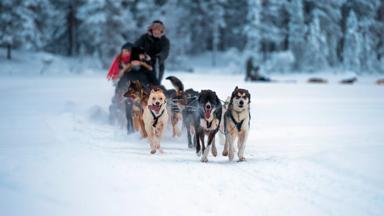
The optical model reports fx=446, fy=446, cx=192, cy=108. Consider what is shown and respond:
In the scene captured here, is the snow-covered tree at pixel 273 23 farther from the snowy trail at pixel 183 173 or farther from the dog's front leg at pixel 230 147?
the dog's front leg at pixel 230 147

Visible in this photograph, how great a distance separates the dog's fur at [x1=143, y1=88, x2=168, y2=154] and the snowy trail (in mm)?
269

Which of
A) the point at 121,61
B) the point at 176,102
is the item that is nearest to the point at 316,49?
the point at 121,61

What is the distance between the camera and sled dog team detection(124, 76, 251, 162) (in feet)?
20.1

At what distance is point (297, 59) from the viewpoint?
38969mm

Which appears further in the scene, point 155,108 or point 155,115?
point 155,115

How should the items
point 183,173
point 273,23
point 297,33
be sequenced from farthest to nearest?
1. point 273,23
2. point 297,33
3. point 183,173

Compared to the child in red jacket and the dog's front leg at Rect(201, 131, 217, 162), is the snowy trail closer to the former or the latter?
the dog's front leg at Rect(201, 131, 217, 162)

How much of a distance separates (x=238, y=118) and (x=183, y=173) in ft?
3.89

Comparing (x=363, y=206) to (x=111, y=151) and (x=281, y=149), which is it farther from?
(x=111, y=151)

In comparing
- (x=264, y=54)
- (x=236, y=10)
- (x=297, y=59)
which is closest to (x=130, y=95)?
(x=297, y=59)

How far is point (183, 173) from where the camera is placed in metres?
5.46

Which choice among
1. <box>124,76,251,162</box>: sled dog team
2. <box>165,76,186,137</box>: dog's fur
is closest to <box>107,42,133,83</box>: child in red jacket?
<box>124,76,251,162</box>: sled dog team

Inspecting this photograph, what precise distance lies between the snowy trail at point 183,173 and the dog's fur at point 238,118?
296 millimetres

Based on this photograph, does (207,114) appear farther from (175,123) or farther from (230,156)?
(175,123)
